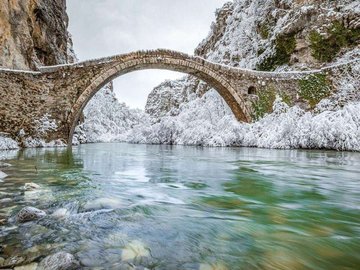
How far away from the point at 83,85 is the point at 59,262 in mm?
12679

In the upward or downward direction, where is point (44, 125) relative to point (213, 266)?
upward

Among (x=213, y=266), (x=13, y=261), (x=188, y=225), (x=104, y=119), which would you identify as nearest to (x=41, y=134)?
(x=188, y=225)

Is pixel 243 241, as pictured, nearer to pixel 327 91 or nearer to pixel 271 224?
pixel 271 224

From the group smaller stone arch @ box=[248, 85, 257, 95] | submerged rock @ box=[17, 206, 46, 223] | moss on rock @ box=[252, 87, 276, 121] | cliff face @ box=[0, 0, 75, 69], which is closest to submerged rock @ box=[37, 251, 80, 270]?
submerged rock @ box=[17, 206, 46, 223]

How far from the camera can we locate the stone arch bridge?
1185 cm

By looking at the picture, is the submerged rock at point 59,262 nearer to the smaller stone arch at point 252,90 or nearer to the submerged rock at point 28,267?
the submerged rock at point 28,267

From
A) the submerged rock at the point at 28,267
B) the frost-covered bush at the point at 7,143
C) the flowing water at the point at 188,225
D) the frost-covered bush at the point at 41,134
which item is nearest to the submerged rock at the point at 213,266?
the flowing water at the point at 188,225

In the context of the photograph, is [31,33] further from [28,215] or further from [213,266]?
[213,266]

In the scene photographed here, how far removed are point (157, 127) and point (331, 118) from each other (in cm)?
1202

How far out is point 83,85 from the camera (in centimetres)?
1298

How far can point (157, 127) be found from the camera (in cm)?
1938

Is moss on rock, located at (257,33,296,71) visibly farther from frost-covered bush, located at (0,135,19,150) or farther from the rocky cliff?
frost-covered bush, located at (0,135,19,150)

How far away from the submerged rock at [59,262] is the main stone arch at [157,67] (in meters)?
12.2

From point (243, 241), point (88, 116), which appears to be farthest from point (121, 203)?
point (88, 116)
